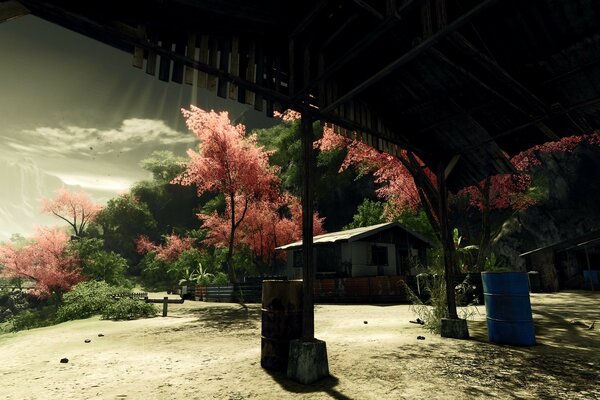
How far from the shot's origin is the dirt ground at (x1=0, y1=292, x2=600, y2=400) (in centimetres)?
353

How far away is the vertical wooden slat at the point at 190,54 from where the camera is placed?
356 cm

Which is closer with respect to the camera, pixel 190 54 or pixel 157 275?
pixel 190 54

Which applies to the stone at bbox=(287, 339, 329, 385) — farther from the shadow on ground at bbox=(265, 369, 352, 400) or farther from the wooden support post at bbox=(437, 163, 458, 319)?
the wooden support post at bbox=(437, 163, 458, 319)

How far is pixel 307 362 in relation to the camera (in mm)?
3953

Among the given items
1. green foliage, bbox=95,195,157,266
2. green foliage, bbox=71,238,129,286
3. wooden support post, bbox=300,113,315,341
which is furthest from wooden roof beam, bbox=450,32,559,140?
green foliage, bbox=95,195,157,266

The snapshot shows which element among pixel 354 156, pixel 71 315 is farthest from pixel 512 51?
pixel 71 315

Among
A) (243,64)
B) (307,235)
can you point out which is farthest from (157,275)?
(243,64)

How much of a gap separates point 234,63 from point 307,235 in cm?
237

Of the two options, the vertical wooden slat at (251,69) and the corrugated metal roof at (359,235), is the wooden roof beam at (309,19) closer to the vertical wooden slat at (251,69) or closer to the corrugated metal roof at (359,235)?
the vertical wooden slat at (251,69)

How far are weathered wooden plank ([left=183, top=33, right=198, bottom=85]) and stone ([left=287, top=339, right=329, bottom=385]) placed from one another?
11.4ft

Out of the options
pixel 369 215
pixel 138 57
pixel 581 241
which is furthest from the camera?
pixel 369 215

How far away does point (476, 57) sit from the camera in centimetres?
394

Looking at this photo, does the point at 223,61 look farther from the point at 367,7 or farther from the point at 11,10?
the point at 11,10

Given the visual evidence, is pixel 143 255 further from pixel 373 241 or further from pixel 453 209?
pixel 453 209
